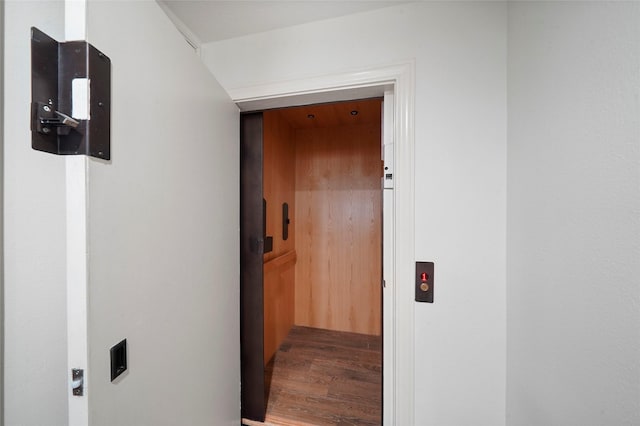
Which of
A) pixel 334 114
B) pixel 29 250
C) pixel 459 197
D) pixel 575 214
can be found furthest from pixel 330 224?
pixel 29 250

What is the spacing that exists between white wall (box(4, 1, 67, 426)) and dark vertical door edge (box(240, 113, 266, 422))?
743 mm

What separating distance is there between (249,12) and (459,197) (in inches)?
48.1

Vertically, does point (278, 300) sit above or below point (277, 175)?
below

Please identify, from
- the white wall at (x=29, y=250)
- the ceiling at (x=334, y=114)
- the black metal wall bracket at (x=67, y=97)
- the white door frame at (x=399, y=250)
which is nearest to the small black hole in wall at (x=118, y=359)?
the white wall at (x=29, y=250)

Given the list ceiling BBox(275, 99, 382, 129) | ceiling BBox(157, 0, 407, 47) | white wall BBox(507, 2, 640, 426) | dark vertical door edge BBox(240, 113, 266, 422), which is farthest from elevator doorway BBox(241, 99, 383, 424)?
white wall BBox(507, 2, 640, 426)

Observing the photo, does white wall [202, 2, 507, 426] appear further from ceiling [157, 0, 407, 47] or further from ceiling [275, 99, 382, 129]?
ceiling [275, 99, 382, 129]

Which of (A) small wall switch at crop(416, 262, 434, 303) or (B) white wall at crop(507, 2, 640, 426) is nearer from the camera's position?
(B) white wall at crop(507, 2, 640, 426)

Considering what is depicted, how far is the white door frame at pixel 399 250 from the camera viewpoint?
37.7 inches

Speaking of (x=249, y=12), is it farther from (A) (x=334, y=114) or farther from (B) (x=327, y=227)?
(B) (x=327, y=227)

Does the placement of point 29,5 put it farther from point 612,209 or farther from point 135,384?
point 612,209

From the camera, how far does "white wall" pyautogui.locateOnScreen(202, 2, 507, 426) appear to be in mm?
901

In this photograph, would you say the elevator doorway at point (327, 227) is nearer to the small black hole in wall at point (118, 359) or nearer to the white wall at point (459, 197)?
the white wall at point (459, 197)

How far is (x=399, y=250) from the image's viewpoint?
0.97 meters

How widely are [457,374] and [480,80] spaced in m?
1.19
